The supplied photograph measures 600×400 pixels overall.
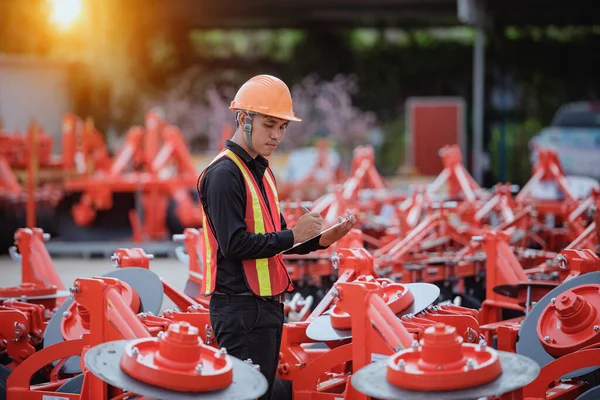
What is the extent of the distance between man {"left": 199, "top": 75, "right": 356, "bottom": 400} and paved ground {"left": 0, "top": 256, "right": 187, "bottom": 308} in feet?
25.2

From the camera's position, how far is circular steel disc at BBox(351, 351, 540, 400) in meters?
→ 3.52

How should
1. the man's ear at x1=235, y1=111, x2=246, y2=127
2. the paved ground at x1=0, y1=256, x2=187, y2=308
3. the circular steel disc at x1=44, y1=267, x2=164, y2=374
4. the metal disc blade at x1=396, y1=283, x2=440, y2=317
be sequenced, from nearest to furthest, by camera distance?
the man's ear at x1=235, y1=111, x2=246, y2=127
the metal disc blade at x1=396, y1=283, x2=440, y2=317
the circular steel disc at x1=44, y1=267, x2=164, y2=374
the paved ground at x1=0, y1=256, x2=187, y2=308

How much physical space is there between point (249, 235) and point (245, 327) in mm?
381

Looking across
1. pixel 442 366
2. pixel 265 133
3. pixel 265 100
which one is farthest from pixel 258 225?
pixel 442 366

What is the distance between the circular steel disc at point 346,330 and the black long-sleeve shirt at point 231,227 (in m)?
0.74

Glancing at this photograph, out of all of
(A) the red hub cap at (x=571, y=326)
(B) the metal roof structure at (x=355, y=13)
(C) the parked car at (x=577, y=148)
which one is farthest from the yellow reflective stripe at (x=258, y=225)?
(B) the metal roof structure at (x=355, y=13)

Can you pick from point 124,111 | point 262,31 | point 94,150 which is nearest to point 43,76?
point 94,150

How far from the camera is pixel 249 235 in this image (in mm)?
4109

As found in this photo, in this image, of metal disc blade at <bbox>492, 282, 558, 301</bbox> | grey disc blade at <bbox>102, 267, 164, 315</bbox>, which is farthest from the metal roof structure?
grey disc blade at <bbox>102, 267, 164, 315</bbox>

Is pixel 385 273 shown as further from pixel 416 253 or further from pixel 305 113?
pixel 305 113

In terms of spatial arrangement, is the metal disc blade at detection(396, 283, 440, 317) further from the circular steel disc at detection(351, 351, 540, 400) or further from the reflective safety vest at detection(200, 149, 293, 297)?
the circular steel disc at detection(351, 351, 540, 400)

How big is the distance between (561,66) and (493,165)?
3.50 meters

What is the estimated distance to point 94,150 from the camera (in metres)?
15.8

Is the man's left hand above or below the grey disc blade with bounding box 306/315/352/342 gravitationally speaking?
above
